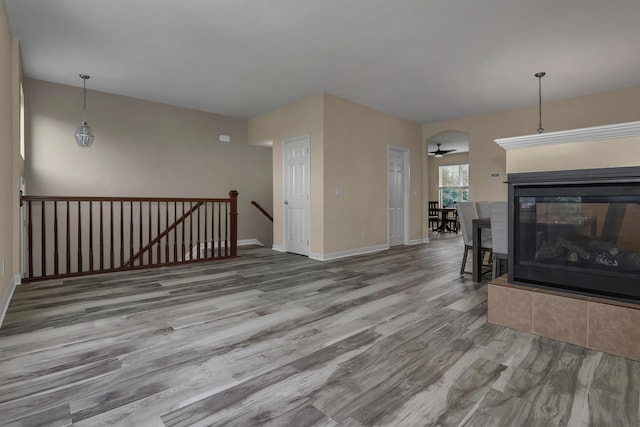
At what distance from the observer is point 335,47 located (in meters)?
3.51

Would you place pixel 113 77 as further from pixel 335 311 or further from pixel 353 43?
pixel 335 311

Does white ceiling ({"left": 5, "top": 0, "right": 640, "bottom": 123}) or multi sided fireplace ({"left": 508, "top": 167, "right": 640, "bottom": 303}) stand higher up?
white ceiling ({"left": 5, "top": 0, "right": 640, "bottom": 123})

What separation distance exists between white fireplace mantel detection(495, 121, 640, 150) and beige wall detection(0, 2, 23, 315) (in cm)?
423

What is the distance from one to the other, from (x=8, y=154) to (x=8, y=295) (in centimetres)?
133

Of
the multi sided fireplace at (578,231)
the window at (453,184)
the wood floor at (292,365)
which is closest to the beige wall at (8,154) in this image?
the wood floor at (292,365)

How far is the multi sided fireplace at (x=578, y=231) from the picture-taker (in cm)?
191

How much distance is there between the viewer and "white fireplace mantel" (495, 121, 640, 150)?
82.6 inches

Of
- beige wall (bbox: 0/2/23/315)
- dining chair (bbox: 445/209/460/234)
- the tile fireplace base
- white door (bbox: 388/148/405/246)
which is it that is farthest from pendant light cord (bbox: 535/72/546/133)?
beige wall (bbox: 0/2/23/315)

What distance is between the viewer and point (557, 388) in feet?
5.10

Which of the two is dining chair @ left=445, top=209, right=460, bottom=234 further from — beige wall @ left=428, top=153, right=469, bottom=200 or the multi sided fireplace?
the multi sided fireplace

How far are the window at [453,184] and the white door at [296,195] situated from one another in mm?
8023

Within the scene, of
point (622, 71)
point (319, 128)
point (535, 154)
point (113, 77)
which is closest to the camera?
point (535, 154)

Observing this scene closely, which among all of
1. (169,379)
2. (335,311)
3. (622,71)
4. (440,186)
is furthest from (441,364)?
(440,186)

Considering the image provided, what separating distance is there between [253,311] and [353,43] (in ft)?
9.60
